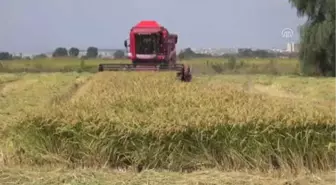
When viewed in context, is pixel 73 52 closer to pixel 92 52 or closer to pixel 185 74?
pixel 92 52

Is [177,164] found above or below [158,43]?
below

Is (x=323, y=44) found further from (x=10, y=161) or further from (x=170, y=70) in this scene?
(x=10, y=161)

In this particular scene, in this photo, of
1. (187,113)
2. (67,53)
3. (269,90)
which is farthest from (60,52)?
(187,113)

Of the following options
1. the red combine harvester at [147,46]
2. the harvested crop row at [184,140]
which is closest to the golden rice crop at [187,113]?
the harvested crop row at [184,140]

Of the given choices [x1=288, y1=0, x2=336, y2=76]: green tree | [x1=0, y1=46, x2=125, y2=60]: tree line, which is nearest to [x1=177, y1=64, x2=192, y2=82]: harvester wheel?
[x1=288, y1=0, x2=336, y2=76]: green tree

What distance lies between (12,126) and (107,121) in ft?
4.30

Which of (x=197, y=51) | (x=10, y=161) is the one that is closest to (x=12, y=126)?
(x=10, y=161)

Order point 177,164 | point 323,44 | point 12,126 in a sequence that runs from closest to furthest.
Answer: point 177,164, point 12,126, point 323,44

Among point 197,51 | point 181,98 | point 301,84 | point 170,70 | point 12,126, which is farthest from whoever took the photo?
point 197,51

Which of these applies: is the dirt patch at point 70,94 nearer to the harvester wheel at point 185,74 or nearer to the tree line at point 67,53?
the harvester wheel at point 185,74

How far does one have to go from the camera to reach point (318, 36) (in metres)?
35.0

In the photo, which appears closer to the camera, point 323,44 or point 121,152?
point 121,152

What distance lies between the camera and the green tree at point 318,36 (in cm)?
3480

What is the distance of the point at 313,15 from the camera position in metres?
36.9
